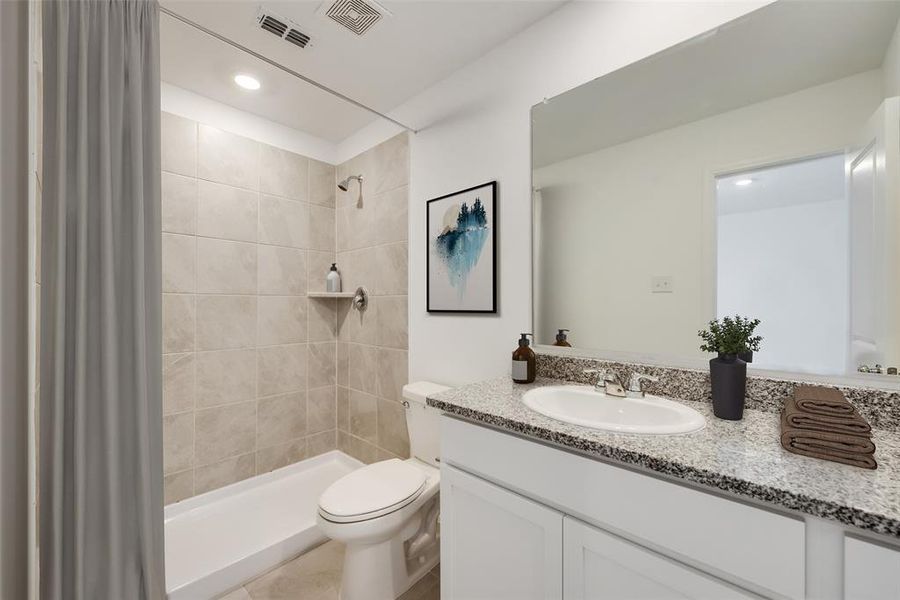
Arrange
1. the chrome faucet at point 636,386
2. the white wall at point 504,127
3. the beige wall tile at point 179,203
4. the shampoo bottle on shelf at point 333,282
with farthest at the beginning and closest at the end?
the shampoo bottle on shelf at point 333,282 → the beige wall tile at point 179,203 → the white wall at point 504,127 → the chrome faucet at point 636,386

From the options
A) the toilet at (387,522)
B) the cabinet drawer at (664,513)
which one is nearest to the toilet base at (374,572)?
the toilet at (387,522)

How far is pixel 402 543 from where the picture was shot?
162cm

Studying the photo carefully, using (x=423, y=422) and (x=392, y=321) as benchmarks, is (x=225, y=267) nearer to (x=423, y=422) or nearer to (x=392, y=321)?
(x=392, y=321)

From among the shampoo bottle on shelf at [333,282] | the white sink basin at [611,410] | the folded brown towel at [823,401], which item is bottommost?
the white sink basin at [611,410]

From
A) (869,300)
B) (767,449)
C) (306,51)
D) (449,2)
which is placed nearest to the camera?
(767,449)

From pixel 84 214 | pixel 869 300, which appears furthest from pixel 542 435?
pixel 84 214

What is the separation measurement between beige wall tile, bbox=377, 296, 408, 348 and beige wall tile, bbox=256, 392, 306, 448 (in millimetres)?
738

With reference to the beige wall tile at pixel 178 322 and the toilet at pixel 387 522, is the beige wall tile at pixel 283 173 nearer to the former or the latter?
the beige wall tile at pixel 178 322

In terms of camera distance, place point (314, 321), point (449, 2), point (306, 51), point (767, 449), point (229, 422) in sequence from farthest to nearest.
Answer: point (314, 321) → point (229, 422) → point (306, 51) → point (449, 2) → point (767, 449)

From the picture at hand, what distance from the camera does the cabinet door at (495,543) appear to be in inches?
38.5

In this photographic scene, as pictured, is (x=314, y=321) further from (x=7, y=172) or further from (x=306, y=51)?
(x=7, y=172)

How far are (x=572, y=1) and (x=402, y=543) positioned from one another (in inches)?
91.4

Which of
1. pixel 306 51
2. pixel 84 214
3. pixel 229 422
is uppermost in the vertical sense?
pixel 306 51

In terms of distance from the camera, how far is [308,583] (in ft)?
5.52
